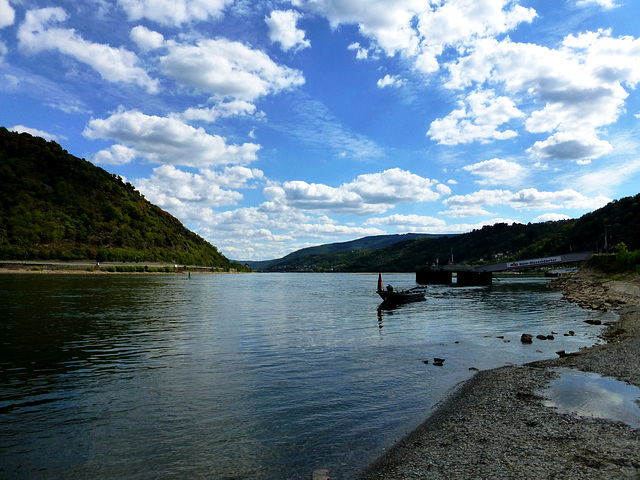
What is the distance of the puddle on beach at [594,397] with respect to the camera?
14.1 m

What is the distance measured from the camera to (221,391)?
18359 mm

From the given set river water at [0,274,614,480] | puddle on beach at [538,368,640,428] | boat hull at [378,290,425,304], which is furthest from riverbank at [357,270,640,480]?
boat hull at [378,290,425,304]

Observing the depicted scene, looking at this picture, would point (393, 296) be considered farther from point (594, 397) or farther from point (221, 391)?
point (221, 391)

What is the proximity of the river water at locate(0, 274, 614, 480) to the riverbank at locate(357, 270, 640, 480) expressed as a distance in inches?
41.9

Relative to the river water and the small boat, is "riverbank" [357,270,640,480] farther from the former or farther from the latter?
the small boat

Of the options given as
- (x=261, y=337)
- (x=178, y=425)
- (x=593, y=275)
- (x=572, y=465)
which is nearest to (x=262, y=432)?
(x=178, y=425)

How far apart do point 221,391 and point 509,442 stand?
12531 millimetres

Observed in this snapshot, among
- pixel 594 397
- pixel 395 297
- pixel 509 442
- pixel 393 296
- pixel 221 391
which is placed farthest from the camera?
pixel 395 297

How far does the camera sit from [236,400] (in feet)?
55.9

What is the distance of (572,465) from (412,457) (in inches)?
164

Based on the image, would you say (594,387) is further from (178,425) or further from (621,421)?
(178,425)

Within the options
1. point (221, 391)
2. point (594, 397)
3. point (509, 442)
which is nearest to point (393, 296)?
point (594, 397)

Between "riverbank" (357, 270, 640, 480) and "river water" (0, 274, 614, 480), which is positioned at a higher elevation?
"riverbank" (357, 270, 640, 480)

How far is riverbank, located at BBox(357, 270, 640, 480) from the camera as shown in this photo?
32.8 ft
